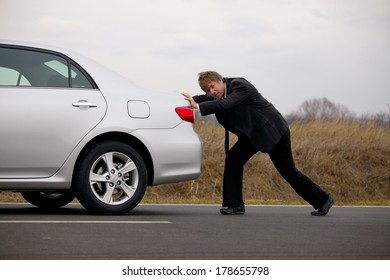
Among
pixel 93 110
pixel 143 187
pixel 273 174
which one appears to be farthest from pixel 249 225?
pixel 273 174

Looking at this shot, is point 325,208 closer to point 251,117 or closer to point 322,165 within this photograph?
point 251,117

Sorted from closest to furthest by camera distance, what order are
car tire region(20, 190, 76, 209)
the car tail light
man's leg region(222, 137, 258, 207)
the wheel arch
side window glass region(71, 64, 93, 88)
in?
the wheel arch, side window glass region(71, 64, 93, 88), the car tail light, man's leg region(222, 137, 258, 207), car tire region(20, 190, 76, 209)

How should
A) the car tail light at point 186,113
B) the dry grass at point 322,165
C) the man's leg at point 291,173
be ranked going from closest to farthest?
the car tail light at point 186,113
the man's leg at point 291,173
the dry grass at point 322,165

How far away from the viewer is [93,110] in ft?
31.6

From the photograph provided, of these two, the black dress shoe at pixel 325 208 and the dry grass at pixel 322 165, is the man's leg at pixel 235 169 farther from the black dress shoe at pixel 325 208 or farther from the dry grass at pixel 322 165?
the dry grass at pixel 322 165

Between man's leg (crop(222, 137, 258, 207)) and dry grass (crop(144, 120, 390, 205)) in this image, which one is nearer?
man's leg (crop(222, 137, 258, 207))

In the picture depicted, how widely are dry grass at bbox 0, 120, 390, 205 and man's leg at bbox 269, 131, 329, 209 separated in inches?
364

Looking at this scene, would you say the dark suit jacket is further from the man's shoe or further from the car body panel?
the man's shoe

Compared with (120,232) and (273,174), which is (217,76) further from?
(273,174)

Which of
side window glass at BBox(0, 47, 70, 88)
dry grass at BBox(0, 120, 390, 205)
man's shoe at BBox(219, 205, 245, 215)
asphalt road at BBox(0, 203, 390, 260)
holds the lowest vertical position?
dry grass at BBox(0, 120, 390, 205)

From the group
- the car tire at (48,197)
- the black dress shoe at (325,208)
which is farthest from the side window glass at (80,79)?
the black dress shoe at (325,208)

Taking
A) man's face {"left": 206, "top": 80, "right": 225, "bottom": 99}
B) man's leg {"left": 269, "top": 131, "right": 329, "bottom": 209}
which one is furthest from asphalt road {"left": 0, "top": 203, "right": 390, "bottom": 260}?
man's face {"left": 206, "top": 80, "right": 225, "bottom": 99}

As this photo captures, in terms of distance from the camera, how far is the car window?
9.63 m

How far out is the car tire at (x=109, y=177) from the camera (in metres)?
9.60
